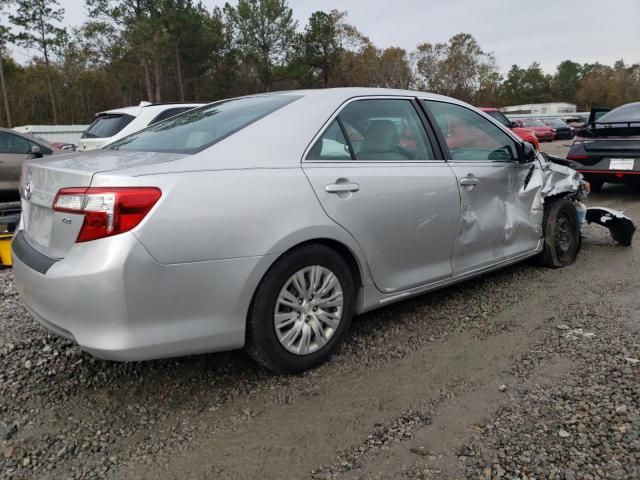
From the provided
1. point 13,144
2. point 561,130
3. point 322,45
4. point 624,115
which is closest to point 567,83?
point 322,45

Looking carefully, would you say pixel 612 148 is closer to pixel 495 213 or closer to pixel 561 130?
pixel 495 213

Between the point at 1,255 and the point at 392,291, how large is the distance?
393 cm

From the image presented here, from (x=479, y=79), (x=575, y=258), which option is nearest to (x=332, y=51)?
(x=479, y=79)

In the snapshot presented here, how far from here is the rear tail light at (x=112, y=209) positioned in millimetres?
2170

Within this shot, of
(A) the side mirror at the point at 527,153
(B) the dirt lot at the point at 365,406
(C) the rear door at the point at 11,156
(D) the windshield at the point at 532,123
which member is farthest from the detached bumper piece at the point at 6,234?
(D) the windshield at the point at 532,123

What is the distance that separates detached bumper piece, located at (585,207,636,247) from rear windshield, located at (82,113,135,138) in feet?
20.3

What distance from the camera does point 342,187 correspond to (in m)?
2.81

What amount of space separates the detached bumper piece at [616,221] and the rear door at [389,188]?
8.47ft

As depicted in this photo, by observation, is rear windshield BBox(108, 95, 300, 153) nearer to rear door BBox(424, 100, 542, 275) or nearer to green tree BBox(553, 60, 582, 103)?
rear door BBox(424, 100, 542, 275)

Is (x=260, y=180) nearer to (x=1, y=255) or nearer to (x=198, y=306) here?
(x=198, y=306)

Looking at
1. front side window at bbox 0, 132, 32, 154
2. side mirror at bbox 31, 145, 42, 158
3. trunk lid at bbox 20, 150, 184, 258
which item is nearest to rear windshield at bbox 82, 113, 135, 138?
side mirror at bbox 31, 145, 42, 158

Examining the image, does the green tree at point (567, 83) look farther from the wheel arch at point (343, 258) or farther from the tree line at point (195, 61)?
the wheel arch at point (343, 258)

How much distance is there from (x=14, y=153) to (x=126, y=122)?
3.04 meters

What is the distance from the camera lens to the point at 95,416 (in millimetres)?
2494
